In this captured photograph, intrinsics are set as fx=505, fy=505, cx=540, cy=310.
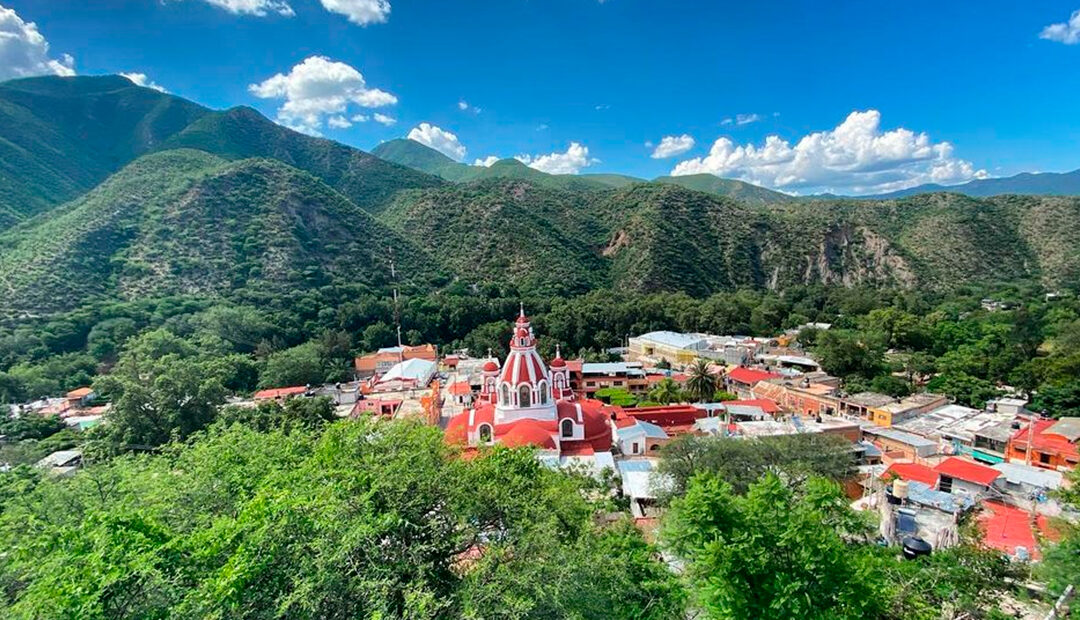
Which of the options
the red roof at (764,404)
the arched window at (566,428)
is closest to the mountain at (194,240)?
the arched window at (566,428)

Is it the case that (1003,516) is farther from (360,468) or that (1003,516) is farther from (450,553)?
(360,468)

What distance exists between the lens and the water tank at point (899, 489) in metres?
21.4

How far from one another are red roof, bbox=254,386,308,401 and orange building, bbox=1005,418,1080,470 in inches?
1779

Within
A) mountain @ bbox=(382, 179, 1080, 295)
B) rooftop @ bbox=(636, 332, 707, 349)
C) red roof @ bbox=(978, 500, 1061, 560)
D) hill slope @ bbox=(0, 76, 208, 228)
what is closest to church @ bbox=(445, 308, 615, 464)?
red roof @ bbox=(978, 500, 1061, 560)

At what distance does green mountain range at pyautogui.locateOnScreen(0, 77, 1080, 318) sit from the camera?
5344cm

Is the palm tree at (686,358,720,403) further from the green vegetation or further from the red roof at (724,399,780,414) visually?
the green vegetation

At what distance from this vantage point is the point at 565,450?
25.0 metres

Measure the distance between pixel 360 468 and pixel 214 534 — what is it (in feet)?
10.4

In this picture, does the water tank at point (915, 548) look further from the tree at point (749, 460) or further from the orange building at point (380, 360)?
the orange building at point (380, 360)

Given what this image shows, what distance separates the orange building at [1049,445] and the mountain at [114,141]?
92674mm

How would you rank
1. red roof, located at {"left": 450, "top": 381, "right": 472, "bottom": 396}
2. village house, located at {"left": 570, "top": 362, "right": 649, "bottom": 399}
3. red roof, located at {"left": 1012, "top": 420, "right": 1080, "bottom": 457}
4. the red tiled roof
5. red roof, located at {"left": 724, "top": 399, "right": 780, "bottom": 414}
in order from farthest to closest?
village house, located at {"left": 570, "top": 362, "right": 649, "bottom": 399} → red roof, located at {"left": 450, "top": 381, "right": 472, "bottom": 396} → the red tiled roof → red roof, located at {"left": 724, "top": 399, "right": 780, "bottom": 414} → red roof, located at {"left": 1012, "top": 420, "right": 1080, "bottom": 457}

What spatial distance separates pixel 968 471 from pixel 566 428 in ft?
59.0

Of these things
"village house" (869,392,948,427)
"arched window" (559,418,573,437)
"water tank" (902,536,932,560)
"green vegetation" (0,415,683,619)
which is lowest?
"village house" (869,392,948,427)

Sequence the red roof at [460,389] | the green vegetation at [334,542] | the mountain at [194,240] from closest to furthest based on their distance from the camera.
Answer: the green vegetation at [334,542] → the red roof at [460,389] → the mountain at [194,240]
